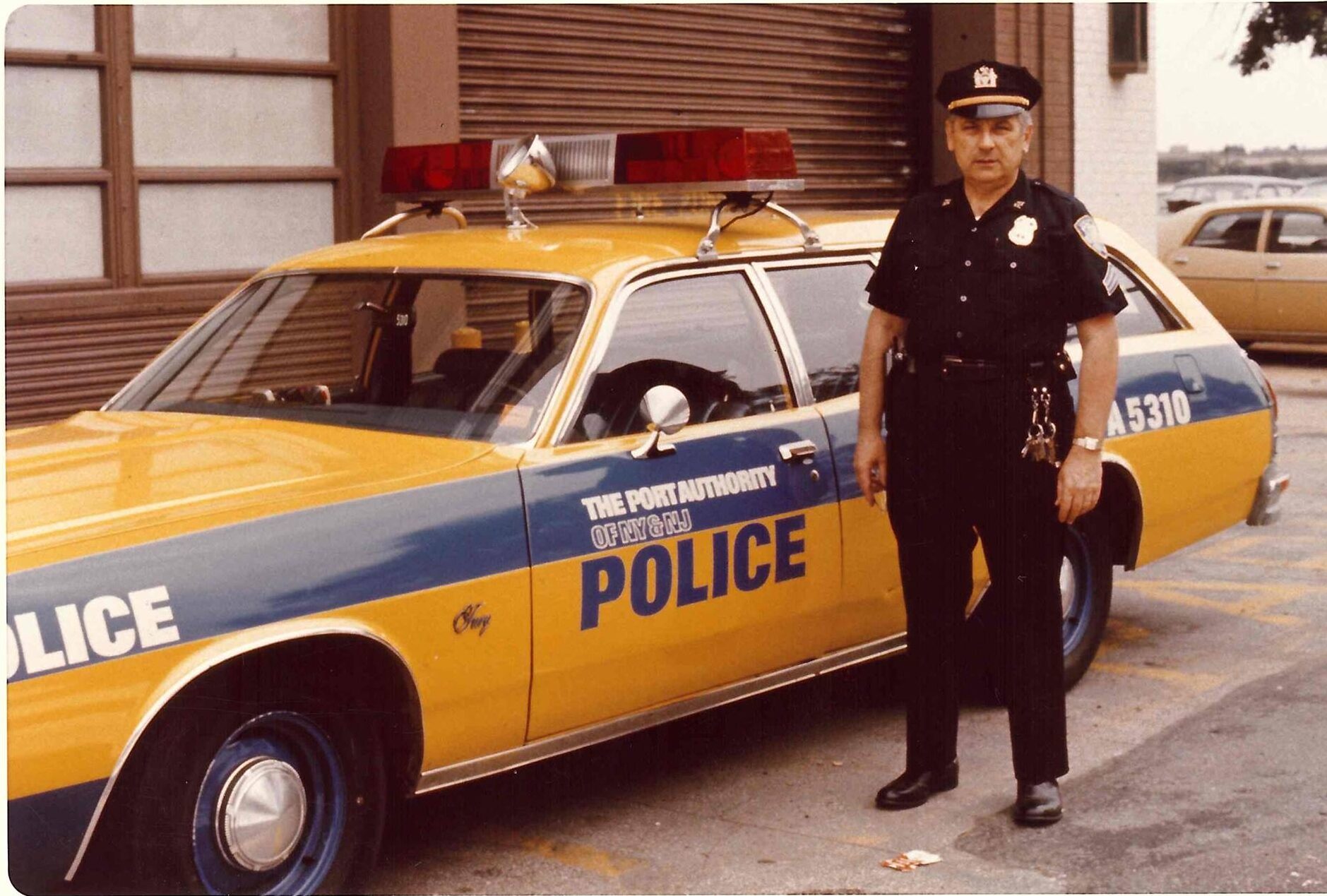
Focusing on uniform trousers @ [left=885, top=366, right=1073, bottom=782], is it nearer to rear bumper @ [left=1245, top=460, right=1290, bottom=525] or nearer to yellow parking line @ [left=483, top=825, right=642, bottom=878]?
yellow parking line @ [left=483, top=825, right=642, bottom=878]

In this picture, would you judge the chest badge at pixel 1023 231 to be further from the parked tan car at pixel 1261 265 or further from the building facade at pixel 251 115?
the parked tan car at pixel 1261 265

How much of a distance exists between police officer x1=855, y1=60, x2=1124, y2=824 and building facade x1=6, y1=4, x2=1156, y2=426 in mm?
4634

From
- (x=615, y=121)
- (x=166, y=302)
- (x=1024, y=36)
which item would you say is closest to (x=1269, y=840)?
(x=166, y=302)

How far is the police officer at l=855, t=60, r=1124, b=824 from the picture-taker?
4.72 m

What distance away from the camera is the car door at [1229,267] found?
17.1 m

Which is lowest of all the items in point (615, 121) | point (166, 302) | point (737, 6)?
point (166, 302)

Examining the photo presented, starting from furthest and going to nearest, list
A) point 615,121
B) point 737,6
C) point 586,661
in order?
1. point 737,6
2. point 615,121
3. point 586,661

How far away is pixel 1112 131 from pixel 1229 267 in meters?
3.08

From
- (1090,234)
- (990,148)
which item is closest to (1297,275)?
(1090,234)

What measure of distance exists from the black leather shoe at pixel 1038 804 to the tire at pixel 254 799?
66.5 inches

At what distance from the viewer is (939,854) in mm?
4629

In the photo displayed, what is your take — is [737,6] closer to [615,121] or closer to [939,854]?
[615,121]

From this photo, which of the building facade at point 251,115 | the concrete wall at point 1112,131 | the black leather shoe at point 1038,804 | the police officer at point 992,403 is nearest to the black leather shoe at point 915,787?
the police officer at point 992,403

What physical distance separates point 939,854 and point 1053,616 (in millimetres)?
718
